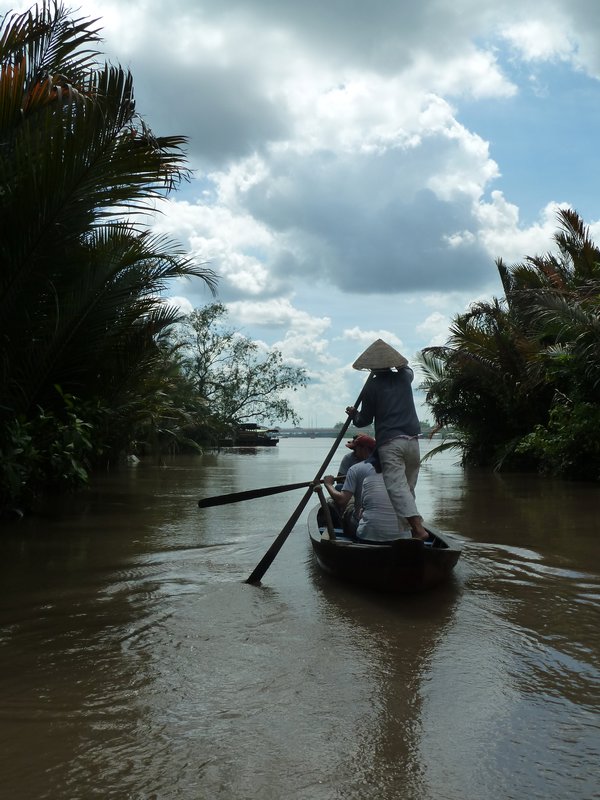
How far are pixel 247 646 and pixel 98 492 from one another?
33.3ft

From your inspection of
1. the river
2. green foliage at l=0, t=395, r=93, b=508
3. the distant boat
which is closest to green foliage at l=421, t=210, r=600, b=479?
the river

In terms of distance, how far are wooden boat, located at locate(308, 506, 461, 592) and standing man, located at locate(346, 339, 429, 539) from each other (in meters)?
0.36

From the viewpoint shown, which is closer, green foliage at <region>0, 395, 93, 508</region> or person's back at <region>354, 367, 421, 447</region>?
person's back at <region>354, 367, 421, 447</region>

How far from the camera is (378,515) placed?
20.8 feet

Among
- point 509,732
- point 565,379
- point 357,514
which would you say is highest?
point 565,379

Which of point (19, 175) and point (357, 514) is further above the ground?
point (19, 175)

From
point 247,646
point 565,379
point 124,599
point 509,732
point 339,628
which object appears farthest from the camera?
point 565,379

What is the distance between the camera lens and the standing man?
617 centimetres

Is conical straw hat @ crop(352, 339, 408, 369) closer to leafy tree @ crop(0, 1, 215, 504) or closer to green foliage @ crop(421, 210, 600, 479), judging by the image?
leafy tree @ crop(0, 1, 215, 504)

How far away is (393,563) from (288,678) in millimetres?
1698

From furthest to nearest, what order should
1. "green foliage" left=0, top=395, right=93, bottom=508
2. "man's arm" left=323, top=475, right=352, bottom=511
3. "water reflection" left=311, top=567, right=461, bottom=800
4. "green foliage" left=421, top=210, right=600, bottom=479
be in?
"green foliage" left=421, top=210, right=600, bottom=479 → "green foliage" left=0, top=395, right=93, bottom=508 → "man's arm" left=323, top=475, right=352, bottom=511 → "water reflection" left=311, top=567, right=461, bottom=800

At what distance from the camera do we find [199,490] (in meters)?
14.9

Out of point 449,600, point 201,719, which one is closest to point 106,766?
point 201,719

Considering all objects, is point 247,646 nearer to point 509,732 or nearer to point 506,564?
point 509,732
